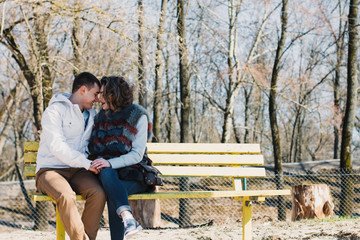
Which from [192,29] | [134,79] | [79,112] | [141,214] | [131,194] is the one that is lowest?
[141,214]

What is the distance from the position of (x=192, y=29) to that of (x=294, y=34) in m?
5.81

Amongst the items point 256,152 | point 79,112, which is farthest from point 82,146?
point 256,152

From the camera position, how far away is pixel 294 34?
36.5ft

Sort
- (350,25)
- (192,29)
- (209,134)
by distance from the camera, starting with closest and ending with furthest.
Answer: (350,25) → (192,29) → (209,134)

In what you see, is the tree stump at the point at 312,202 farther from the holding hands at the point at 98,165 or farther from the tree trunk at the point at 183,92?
the holding hands at the point at 98,165

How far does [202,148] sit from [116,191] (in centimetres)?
144

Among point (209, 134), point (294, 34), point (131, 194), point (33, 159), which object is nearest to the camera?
point (131, 194)

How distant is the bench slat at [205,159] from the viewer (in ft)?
14.3

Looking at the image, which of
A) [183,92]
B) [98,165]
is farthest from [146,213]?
[98,165]

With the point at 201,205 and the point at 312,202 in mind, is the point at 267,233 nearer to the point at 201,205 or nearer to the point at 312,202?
the point at 312,202

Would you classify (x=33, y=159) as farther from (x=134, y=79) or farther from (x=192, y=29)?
(x=192, y=29)

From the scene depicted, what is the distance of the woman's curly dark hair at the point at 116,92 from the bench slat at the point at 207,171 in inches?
36.8

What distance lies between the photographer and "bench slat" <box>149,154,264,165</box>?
14.3 ft

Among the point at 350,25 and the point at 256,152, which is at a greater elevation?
the point at 350,25
